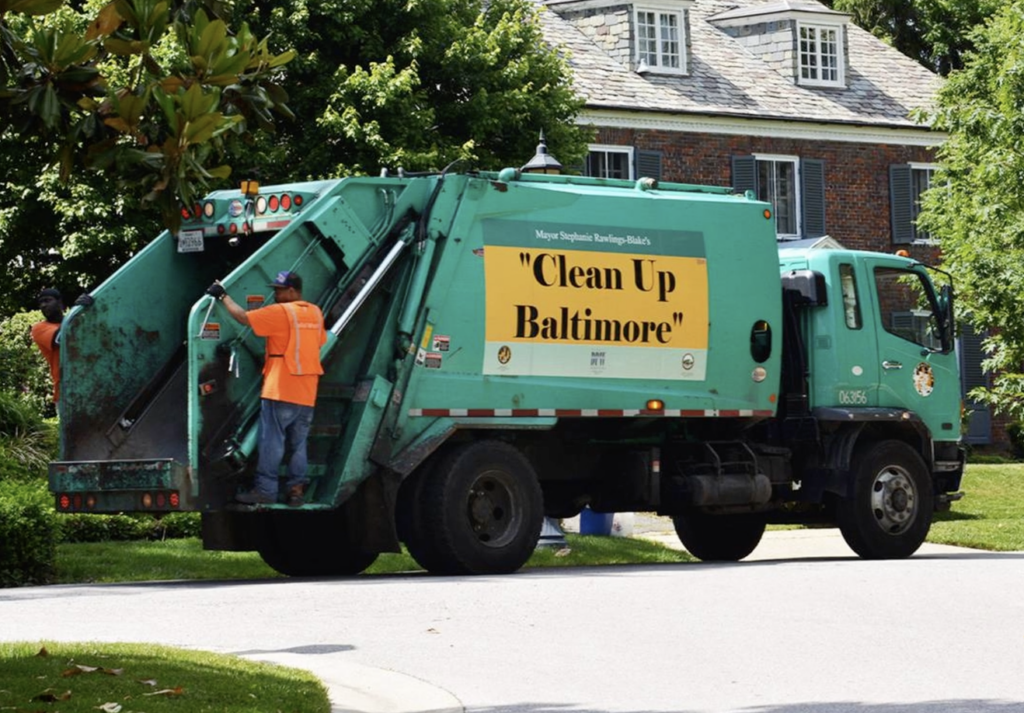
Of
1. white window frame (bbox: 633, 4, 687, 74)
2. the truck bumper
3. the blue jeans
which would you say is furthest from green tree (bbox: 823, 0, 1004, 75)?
the truck bumper

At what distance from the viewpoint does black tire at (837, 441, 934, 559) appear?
18.0 metres

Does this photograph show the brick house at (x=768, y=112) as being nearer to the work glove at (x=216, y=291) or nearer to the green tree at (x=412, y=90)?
the green tree at (x=412, y=90)

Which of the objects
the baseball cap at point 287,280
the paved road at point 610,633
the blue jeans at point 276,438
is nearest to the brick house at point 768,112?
the baseball cap at point 287,280

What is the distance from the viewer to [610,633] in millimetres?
11711

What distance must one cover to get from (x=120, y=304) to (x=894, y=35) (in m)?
40.3

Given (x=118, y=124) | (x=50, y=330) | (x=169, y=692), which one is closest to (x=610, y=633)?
(x=169, y=692)

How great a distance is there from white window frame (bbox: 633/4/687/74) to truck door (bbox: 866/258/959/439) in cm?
2072

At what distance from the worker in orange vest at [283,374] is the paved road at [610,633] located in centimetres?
82

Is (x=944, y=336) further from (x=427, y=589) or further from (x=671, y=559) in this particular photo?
(x=427, y=589)

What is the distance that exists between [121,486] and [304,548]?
231cm

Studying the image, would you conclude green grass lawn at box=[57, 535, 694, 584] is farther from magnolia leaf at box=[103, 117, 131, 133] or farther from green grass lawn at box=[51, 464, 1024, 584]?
magnolia leaf at box=[103, 117, 131, 133]

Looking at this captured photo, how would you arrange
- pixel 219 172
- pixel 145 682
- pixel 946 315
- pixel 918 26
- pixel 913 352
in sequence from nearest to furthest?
pixel 219 172 → pixel 145 682 → pixel 913 352 → pixel 946 315 → pixel 918 26

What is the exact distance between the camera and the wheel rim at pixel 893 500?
59.7ft

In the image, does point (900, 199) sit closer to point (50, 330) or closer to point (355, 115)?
point (355, 115)
